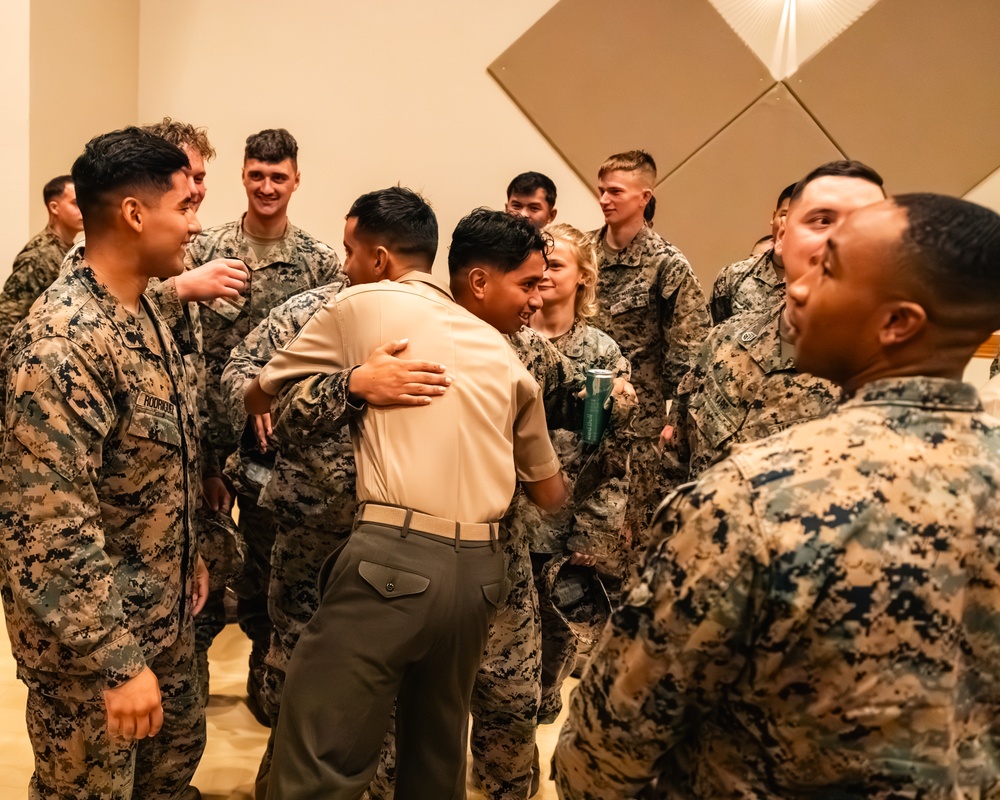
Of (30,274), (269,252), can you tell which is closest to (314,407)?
(269,252)

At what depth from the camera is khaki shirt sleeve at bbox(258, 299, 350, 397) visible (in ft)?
6.38

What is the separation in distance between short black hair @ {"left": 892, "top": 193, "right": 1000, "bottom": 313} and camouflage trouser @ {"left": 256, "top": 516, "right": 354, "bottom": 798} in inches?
68.1

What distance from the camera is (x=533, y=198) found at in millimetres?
4586

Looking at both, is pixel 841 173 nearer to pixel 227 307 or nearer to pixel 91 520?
pixel 91 520

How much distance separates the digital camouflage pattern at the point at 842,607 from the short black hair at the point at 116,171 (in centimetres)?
124

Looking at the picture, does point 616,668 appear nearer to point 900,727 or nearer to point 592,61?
point 900,727

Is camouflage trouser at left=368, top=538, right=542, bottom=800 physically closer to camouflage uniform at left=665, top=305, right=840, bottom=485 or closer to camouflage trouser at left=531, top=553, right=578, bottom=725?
camouflage trouser at left=531, top=553, right=578, bottom=725

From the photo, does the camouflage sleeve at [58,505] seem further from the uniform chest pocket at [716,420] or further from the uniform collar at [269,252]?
the uniform collar at [269,252]

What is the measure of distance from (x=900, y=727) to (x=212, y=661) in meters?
2.92

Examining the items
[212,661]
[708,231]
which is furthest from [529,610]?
[708,231]

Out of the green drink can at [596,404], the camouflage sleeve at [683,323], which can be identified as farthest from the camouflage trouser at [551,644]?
the camouflage sleeve at [683,323]

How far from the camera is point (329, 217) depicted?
5625 millimetres

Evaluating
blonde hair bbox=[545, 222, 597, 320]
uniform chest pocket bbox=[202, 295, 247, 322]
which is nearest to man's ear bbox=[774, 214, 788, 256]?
blonde hair bbox=[545, 222, 597, 320]

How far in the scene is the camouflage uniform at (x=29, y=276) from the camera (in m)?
4.05
